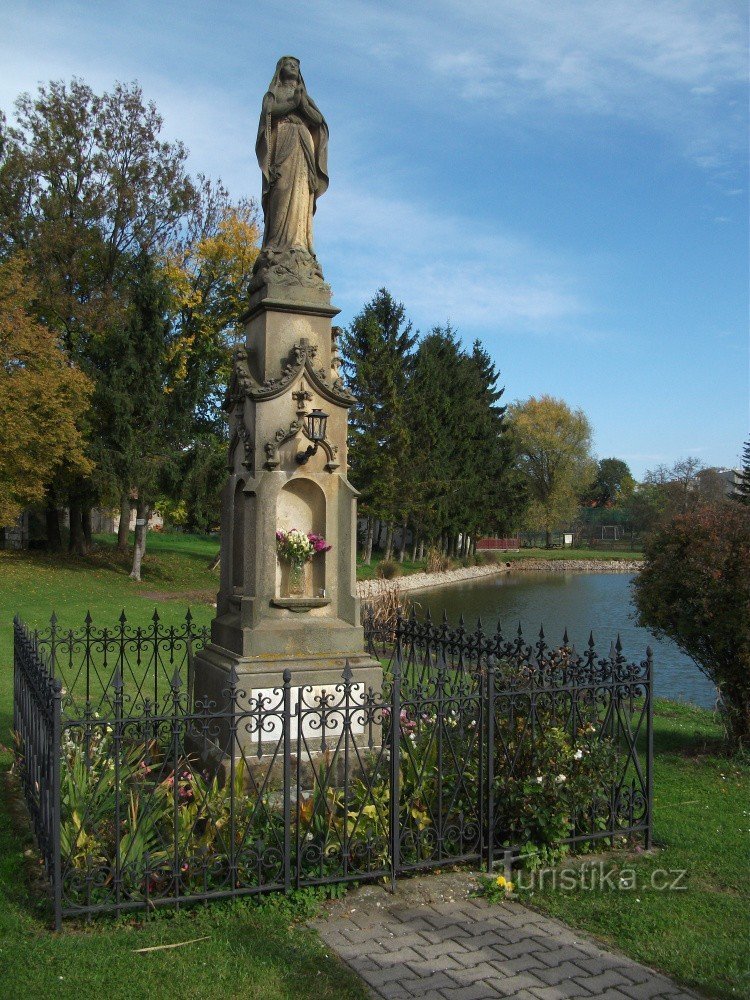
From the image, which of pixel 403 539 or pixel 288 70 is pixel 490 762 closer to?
pixel 288 70

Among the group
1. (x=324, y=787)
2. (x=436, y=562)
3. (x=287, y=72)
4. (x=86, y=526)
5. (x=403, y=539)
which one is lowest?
(x=436, y=562)

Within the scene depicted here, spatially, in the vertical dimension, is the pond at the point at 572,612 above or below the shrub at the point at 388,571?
below

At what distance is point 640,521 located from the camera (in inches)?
2746

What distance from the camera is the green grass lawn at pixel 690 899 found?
4414 millimetres

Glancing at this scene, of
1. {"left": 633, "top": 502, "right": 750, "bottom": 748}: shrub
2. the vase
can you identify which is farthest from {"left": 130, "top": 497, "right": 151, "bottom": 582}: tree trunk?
the vase

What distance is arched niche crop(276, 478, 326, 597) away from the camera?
7.16 meters

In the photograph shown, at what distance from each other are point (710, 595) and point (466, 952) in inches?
205

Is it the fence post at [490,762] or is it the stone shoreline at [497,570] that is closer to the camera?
the fence post at [490,762]

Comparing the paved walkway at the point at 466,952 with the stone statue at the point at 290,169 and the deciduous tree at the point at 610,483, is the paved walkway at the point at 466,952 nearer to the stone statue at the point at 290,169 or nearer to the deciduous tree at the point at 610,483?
the stone statue at the point at 290,169

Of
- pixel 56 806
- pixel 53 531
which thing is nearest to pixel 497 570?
pixel 53 531

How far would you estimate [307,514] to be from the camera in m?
7.25

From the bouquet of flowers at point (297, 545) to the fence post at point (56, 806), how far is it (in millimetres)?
2557

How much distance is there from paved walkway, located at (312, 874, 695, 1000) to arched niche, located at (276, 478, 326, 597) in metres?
2.63

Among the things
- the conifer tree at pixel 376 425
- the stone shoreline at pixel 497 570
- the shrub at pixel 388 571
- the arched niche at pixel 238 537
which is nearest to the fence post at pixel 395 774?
the arched niche at pixel 238 537
